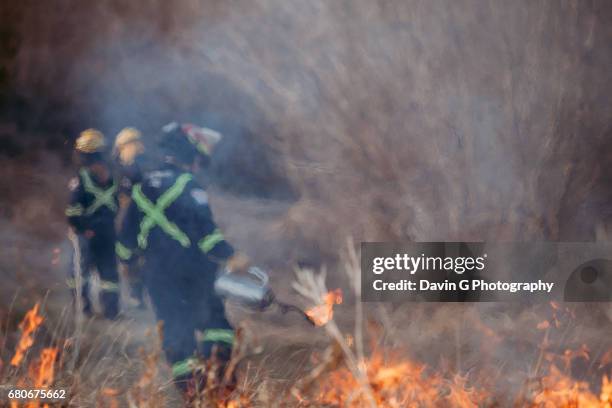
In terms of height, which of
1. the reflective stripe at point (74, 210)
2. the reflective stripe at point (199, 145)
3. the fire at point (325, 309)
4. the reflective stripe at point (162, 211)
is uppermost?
the reflective stripe at point (199, 145)

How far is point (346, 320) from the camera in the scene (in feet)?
12.1

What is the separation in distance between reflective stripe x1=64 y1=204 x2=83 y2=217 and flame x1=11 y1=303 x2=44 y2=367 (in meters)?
0.43

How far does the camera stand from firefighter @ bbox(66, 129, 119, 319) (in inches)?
145

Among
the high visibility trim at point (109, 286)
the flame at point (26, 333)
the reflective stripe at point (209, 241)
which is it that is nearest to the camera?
the reflective stripe at point (209, 241)

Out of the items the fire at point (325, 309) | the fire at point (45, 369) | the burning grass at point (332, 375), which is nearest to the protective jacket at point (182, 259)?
the burning grass at point (332, 375)

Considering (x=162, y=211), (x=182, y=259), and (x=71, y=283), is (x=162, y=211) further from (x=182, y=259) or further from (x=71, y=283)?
(x=71, y=283)

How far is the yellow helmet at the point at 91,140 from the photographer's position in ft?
12.1

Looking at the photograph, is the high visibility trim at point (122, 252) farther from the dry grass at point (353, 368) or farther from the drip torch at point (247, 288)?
the drip torch at point (247, 288)

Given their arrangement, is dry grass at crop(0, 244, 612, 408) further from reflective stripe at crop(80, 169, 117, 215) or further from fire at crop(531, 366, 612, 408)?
reflective stripe at crop(80, 169, 117, 215)

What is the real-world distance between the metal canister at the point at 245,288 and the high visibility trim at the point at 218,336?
0.44 feet

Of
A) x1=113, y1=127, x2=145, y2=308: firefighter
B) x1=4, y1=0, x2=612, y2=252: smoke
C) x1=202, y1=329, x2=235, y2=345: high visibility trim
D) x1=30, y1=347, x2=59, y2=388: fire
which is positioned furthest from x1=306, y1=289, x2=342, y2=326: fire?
x1=30, y1=347, x2=59, y2=388: fire

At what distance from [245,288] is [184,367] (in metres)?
0.39

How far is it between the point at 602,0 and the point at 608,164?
0.70m

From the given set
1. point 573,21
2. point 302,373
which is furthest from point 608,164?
point 302,373
